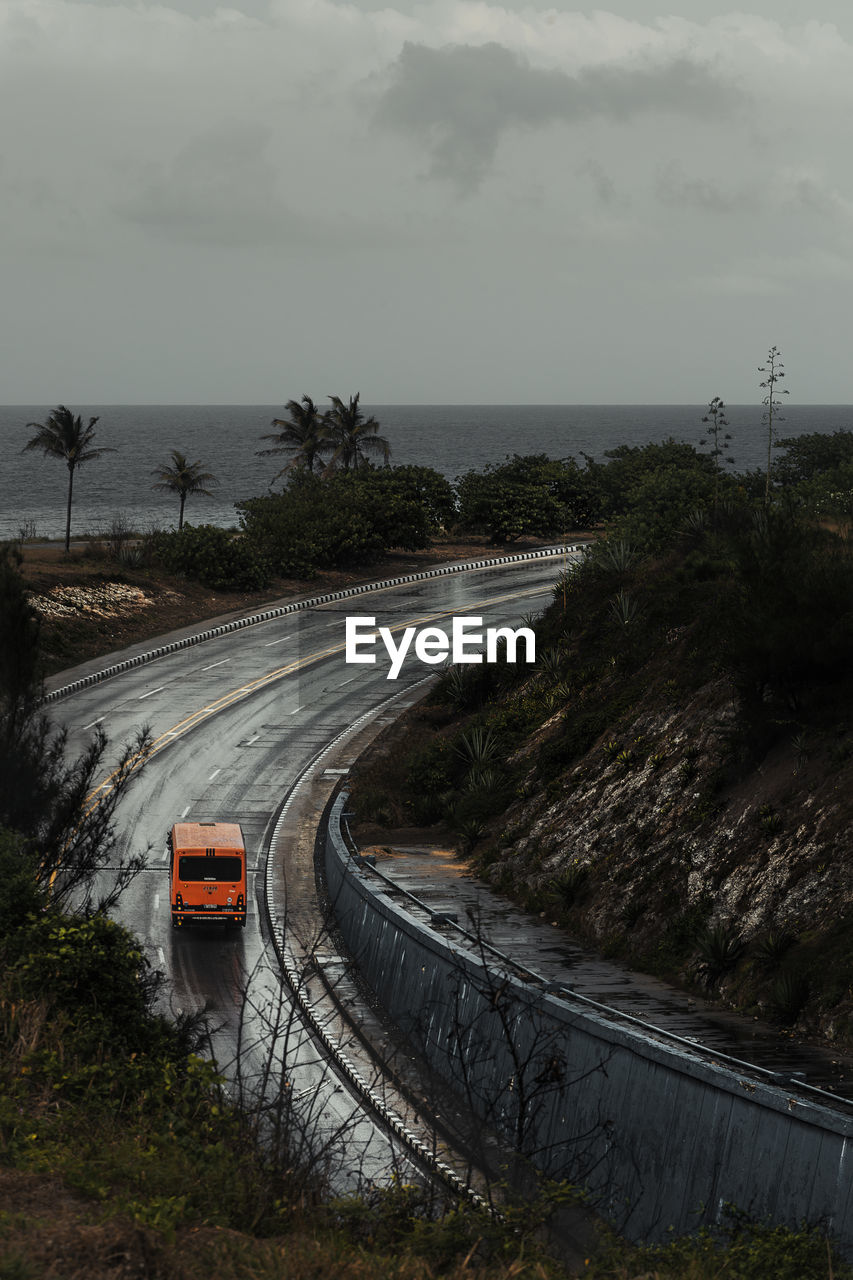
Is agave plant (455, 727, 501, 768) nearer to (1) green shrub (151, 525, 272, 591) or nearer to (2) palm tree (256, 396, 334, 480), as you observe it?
(1) green shrub (151, 525, 272, 591)

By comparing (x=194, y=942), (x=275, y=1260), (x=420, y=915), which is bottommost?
(x=194, y=942)

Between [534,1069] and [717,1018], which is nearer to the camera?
[534,1069]

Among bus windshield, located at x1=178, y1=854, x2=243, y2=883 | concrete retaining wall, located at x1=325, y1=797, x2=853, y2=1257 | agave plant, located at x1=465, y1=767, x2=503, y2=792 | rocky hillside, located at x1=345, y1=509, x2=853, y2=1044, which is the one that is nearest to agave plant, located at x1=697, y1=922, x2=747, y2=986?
rocky hillside, located at x1=345, y1=509, x2=853, y2=1044

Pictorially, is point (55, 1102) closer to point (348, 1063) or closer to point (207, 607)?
point (348, 1063)

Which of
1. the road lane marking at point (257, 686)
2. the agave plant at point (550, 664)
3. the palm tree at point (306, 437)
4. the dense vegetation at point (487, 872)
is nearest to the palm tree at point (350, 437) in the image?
the palm tree at point (306, 437)

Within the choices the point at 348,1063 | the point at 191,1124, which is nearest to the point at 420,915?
the point at 348,1063

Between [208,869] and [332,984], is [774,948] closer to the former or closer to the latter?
[332,984]

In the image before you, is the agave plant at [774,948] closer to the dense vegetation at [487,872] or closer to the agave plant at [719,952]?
the dense vegetation at [487,872]
